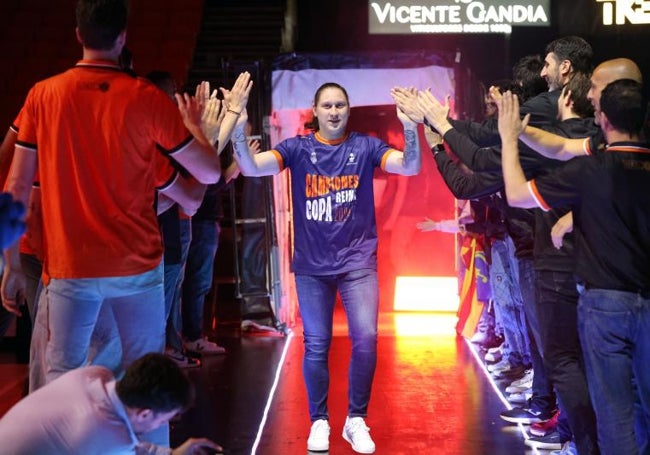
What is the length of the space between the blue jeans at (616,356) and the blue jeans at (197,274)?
3.90m

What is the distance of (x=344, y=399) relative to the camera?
5184 mm

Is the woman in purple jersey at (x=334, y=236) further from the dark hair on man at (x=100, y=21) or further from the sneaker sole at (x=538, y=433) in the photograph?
the dark hair on man at (x=100, y=21)

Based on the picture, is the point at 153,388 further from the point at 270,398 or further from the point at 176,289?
the point at 176,289

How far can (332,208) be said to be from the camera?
432 cm

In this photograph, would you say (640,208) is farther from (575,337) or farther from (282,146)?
(282,146)

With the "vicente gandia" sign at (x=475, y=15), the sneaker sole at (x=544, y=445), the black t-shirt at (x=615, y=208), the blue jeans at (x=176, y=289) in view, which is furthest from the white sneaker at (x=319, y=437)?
the "vicente gandia" sign at (x=475, y=15)

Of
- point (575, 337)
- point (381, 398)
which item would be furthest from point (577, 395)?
point (381, 398)

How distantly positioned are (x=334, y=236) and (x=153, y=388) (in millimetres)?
1954

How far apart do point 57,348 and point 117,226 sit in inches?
17.8

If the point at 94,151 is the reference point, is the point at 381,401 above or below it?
below

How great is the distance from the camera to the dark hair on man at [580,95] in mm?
3840

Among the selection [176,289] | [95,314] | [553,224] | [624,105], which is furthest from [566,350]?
[176,289]

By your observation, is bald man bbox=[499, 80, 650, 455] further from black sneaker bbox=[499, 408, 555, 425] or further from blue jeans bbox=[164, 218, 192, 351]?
blue jeans bbox=[164, 218, 192, 351]

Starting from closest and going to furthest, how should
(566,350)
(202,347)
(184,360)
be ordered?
(566,350) → (184,360) → (202,347)
